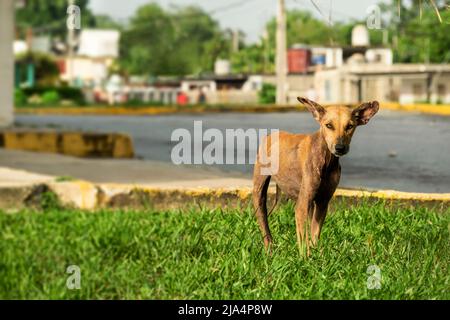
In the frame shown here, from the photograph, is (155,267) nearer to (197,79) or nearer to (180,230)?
(180,230)

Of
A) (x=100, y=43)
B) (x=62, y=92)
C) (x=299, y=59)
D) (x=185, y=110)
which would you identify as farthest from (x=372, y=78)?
(x=100, y=43)

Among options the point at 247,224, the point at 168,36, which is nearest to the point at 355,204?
the point at 247,224

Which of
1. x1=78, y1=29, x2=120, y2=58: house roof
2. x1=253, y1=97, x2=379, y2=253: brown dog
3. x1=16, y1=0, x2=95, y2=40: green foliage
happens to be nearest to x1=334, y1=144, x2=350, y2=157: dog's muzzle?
x1=253, y1=97, x2=379, y2=253: brown dog

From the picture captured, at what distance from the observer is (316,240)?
4637mm

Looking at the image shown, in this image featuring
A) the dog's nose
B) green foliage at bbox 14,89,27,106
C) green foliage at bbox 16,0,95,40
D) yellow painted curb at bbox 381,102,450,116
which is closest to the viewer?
the dog's nose

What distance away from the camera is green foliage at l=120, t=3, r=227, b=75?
6606cm

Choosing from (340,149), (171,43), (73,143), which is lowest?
(73,143)

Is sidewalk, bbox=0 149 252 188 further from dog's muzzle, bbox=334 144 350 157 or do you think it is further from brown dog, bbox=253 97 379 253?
dog's muzzle, bbox=334 144 350 157

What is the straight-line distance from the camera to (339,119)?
4348mm

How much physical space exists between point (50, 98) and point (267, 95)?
1175 cm

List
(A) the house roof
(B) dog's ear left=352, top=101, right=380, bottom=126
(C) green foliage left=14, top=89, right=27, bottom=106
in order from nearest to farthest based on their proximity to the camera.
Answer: (B) dog's ear left=352, top=101, right=380, bottom=126, (C) green foliage left=14, top=89, right=27, bottom=106, (A) the house roof

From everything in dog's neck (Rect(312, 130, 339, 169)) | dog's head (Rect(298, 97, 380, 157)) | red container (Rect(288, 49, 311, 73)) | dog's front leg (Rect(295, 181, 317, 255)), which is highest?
red container (Rect(288, 49, 311, 73))

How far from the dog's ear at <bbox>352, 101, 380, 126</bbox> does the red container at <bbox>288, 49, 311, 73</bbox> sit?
69.4 m

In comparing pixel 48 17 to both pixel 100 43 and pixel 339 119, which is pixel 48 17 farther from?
pixel 339 119
